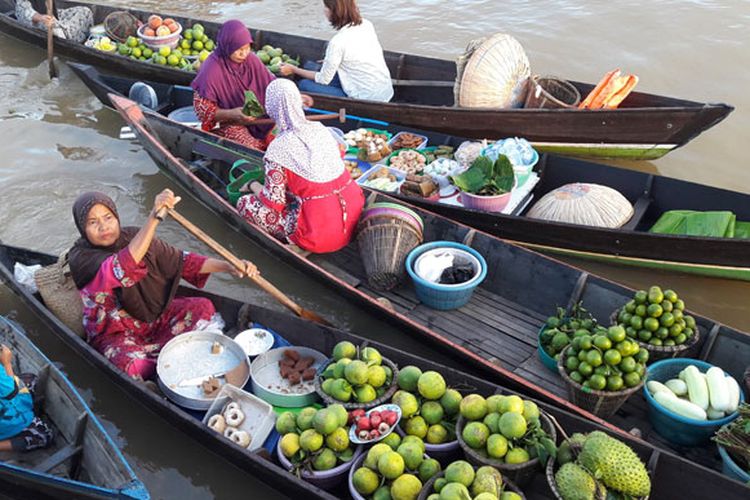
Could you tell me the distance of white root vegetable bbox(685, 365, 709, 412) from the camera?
338 centimetres

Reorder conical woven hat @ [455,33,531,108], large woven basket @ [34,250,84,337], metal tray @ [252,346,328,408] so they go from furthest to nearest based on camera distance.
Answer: conical woven hat @ [455,33,531,108] < large woven basket @ [34,250,84,337] < metal tray @ [252,346,328,408]

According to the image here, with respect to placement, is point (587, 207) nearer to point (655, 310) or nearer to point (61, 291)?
point (655, 310)

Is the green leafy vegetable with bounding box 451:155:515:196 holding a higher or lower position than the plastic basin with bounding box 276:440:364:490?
higher

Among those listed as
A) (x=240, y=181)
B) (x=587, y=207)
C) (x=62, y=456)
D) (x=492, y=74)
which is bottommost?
(x=62, y=456)

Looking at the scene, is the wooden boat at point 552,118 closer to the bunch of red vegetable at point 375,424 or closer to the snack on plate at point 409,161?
the snack on plate at point 409,161

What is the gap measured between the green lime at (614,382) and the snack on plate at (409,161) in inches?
115

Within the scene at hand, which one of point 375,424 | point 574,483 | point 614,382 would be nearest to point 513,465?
point 574,483

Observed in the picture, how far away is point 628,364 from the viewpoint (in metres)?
3.33

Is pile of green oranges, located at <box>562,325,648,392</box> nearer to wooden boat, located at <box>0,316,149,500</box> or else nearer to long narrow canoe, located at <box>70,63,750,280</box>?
long narrow canoe, located at <box>70,63,750,280</box>

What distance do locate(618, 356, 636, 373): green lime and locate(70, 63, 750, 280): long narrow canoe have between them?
166cm

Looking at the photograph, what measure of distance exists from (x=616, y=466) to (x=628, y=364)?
2.56 ft

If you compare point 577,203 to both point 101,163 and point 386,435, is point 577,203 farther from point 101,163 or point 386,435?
point 101,163

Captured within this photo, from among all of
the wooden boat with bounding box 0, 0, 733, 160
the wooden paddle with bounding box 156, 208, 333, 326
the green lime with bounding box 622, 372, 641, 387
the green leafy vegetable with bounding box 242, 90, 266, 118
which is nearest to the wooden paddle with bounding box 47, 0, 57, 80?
the wooden boat with bounding box 0, 0, 733, 160

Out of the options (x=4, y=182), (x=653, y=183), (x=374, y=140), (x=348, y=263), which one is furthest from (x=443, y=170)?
(x=4, y=182)
